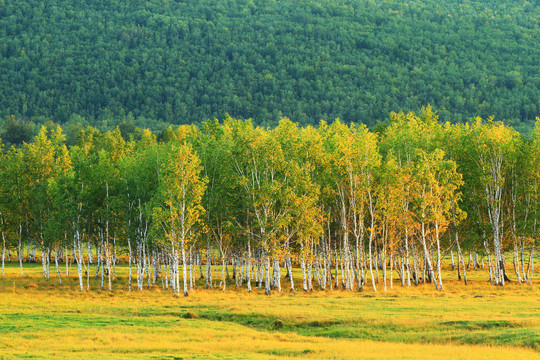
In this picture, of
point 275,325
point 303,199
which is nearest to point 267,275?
point 303,199

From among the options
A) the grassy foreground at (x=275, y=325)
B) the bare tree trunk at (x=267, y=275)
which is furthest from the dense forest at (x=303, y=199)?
the grassy foreground at (x=275, y=325)

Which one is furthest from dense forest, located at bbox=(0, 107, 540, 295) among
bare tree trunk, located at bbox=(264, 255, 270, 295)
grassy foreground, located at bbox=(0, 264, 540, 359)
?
grassy foreground, located at bbox=(0, 264, 540, 359)

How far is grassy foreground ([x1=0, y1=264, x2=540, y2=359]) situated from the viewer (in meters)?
35.8

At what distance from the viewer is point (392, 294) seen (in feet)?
212

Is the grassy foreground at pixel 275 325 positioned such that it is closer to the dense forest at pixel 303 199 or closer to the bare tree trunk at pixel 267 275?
the bare tree trunk at pixel 267 275

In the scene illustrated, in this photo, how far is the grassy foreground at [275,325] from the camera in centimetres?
3581

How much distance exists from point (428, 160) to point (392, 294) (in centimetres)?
1734

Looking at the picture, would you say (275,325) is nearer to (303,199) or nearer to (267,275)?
(267,275)

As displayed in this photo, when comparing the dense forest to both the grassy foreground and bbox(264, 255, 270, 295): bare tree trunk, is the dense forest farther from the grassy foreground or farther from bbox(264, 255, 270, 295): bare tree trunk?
the grassy foreground

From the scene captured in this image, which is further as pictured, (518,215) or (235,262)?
(235,262)

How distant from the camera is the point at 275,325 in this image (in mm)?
46344

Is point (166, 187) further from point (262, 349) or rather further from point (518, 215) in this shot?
point (518, 215)

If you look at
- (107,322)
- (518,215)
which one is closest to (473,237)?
(518,215)

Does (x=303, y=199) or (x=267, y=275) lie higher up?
(x=303, y=199)
